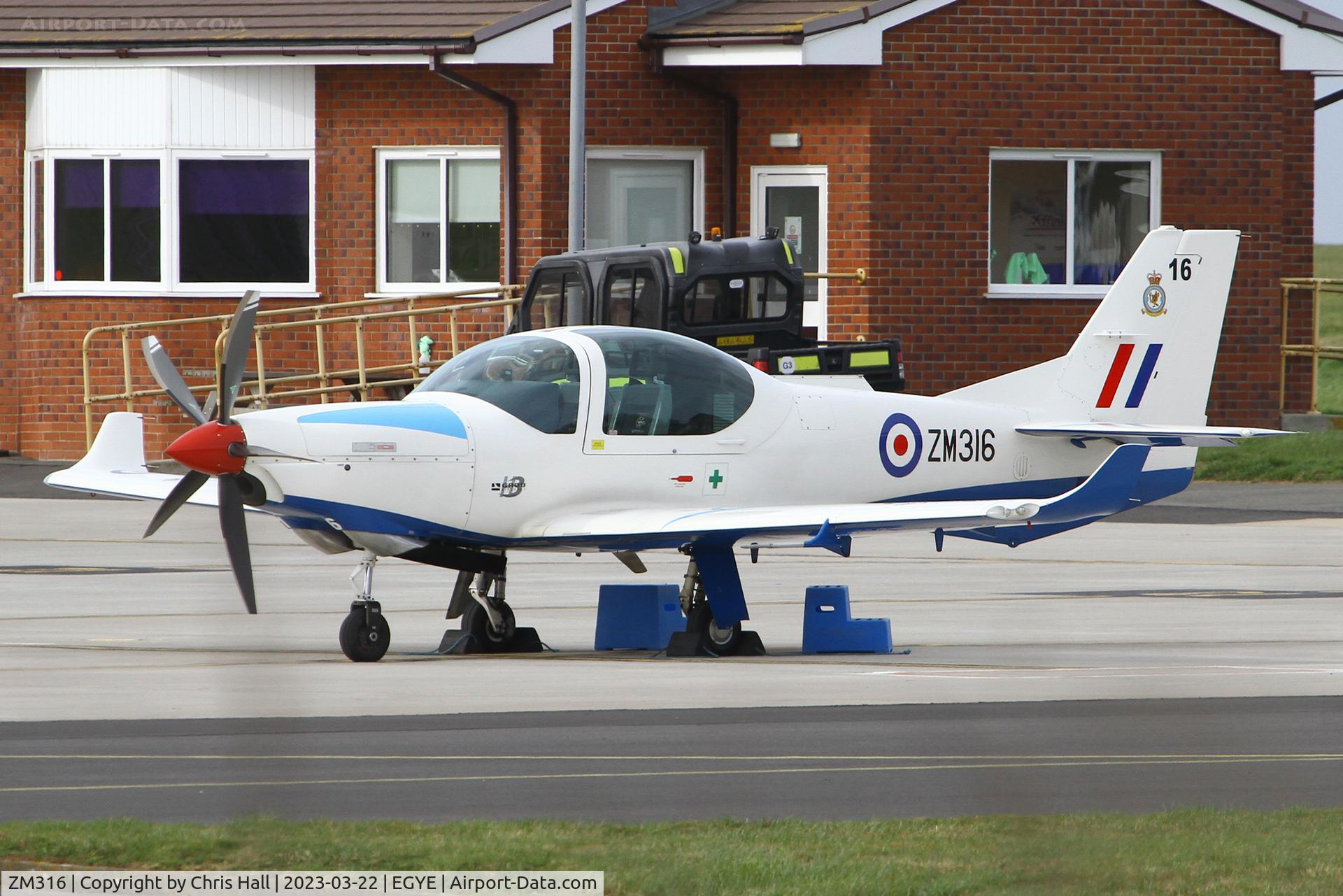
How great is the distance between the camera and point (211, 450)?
11.5 m

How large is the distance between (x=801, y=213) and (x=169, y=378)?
49.6 ft

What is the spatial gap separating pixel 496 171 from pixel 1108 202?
7432mm

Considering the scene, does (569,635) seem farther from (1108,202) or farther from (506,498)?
(1108,202)

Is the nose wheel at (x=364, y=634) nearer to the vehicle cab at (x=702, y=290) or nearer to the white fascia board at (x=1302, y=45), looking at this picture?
the vehicle cab at (x=702, y=290)

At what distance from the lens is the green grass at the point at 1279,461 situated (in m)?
24.6

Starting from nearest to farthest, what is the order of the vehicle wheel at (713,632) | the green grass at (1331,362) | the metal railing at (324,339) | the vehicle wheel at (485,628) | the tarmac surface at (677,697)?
the tarmac surface at (677,697) < the vehicle wheel at (713,632) < the vehicle wheel at (485,628) < the metal railing at (324,339) < the green grass at (1331,362)

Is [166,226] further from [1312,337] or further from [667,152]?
[1312,337]

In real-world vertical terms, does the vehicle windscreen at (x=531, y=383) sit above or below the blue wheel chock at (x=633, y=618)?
above

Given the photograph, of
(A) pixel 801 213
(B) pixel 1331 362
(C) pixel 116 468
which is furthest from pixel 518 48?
(B) pixel 1331 362

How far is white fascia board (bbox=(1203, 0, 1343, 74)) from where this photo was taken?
25.8m

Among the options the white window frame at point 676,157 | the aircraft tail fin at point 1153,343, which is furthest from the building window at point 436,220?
the aircraft tail fin at point 1153,343

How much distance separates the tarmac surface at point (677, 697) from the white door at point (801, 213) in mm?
7176

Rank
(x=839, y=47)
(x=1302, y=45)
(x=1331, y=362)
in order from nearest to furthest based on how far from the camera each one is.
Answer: (x=839, y=47), (x=1302, y=45), (x=1331, y=362)

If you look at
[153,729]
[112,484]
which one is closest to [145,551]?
[112,484]
